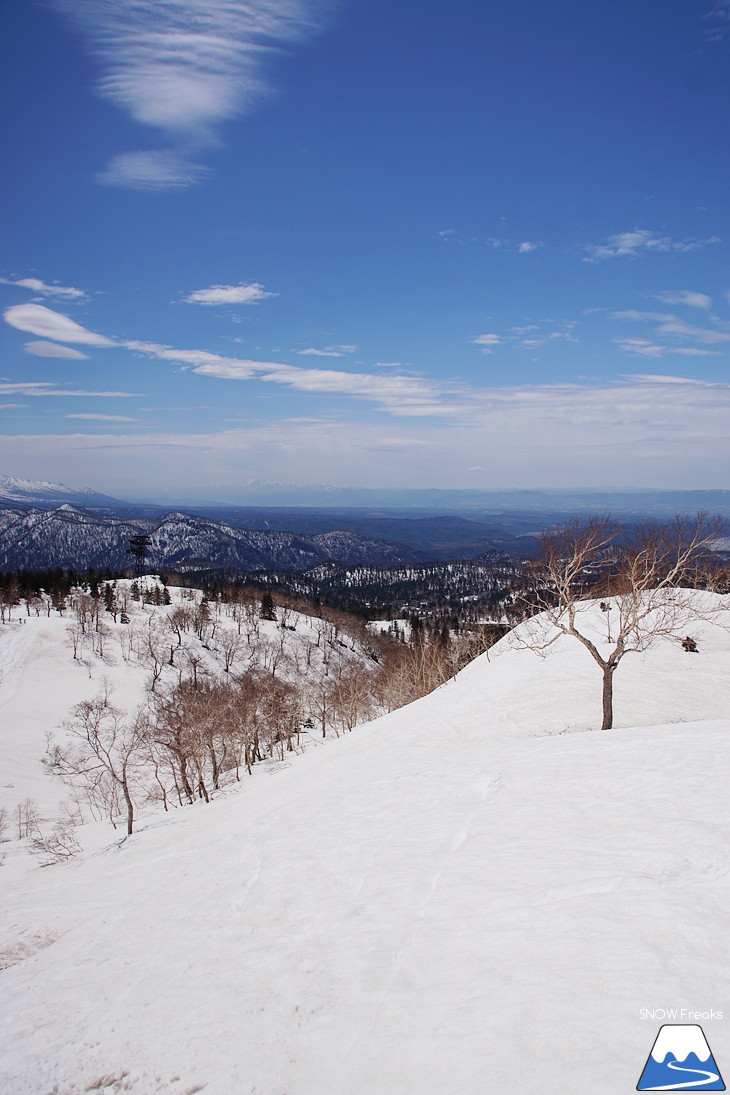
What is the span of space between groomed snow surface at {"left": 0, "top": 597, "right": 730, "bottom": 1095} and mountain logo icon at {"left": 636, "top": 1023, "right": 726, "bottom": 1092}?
85 mm

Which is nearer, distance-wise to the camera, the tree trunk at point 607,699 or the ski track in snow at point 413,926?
the ski track in snow at point 413,926

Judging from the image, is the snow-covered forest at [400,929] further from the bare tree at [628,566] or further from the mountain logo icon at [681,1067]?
the bare tree at [628,566]

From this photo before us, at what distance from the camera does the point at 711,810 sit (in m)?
9.18

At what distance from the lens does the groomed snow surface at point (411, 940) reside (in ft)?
15.7

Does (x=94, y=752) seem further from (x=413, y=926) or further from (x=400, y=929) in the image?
(x=413, y=926)

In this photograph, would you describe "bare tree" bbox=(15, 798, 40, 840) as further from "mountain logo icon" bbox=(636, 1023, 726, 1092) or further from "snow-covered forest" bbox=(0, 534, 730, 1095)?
"mountain logo icon" bbox=(636, 1023, 726, 1092)

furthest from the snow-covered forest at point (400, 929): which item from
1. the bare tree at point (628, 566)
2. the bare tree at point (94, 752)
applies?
the bare tree at point (94, 752)

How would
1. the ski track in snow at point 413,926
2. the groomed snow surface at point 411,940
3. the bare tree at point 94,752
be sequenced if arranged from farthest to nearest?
the bare tree at point 94,752 → the ski track in snow at point 413,926 → the groomed snow surface at point 411,940

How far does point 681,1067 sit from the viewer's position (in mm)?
4035

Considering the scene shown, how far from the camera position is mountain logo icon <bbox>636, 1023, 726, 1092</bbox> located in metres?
3.92

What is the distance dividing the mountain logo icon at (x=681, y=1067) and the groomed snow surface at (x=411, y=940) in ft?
0.28

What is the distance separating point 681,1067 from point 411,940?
141 inches

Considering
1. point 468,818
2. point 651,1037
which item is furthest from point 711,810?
point 651,1037

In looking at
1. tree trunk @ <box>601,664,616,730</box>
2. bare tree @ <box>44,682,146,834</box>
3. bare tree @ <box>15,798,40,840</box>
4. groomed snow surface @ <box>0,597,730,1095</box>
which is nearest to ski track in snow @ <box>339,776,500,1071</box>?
groomed snow surface @ <box>0,597,730,1095</box>
